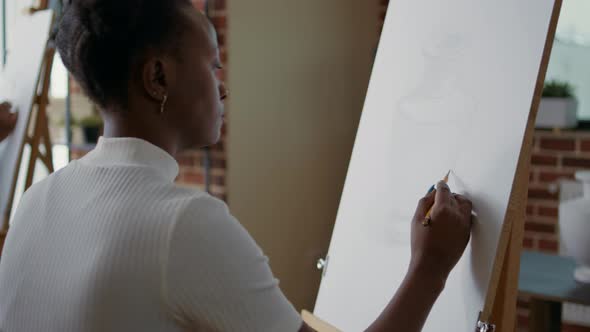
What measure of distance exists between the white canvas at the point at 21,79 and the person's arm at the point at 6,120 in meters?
0.02

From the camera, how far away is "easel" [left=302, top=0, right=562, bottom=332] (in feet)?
3.54

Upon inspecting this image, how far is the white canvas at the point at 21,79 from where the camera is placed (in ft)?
7.35

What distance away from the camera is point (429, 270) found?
997 millimetres

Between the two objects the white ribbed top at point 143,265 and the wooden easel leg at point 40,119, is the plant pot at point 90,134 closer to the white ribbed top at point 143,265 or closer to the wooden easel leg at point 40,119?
the wooden easel leg at point 40,119

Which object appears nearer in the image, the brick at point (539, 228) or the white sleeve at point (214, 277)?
the white sleeve at point (214, 277)

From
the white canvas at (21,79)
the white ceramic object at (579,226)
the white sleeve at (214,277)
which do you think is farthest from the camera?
the white canvas at (21,79)

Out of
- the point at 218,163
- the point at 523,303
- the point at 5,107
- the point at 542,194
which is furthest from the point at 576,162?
the point at 5,107

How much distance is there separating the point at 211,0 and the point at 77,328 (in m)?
1.86

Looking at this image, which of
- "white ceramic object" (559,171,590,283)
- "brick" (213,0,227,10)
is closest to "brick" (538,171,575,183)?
"white ceramic object" (559,171,590,283)

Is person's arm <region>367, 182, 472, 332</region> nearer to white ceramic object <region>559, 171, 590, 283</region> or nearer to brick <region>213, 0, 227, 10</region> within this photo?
white ceramic object <region>559, 171, 590, 283</region>

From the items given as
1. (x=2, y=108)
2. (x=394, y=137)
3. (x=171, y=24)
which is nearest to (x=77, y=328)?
(x=171, y=24)

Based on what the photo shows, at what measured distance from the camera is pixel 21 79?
7.70ft

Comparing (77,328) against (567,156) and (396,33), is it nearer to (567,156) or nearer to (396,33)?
(396,33)

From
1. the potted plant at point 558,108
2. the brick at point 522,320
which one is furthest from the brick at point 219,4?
the brick at point 522,320
